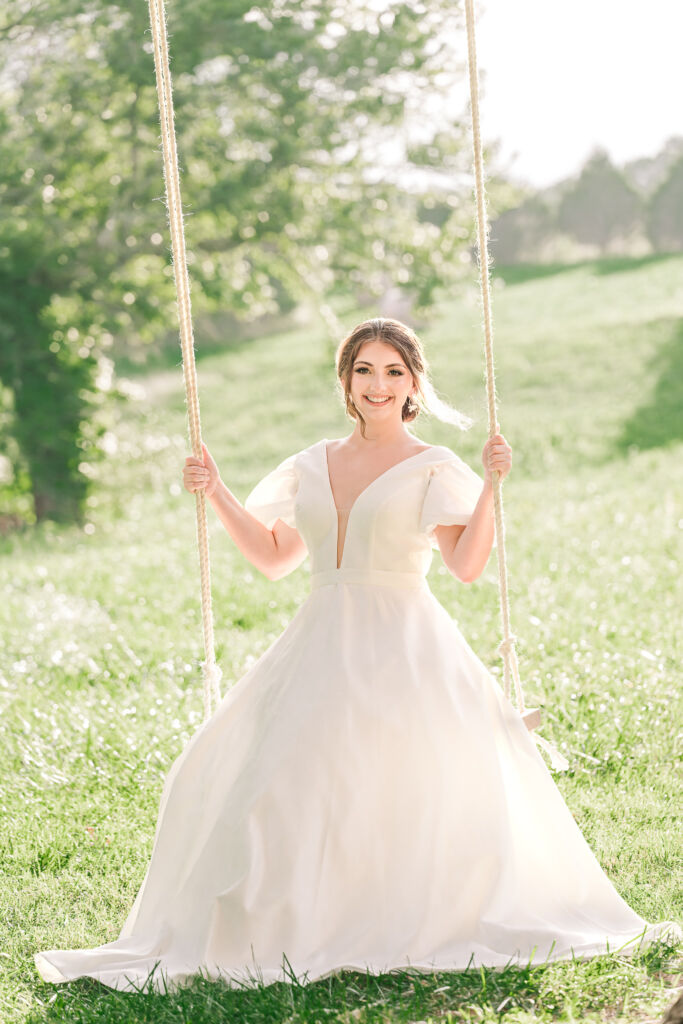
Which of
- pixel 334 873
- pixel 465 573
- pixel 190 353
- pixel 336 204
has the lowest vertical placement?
pixel 334 873

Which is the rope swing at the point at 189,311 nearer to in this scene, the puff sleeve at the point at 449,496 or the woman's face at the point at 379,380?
the puff sleeve at the point at 449,496

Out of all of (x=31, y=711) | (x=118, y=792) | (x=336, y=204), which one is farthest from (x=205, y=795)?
(x=336, y=204)

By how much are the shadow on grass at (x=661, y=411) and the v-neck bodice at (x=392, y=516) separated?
11.9 meters

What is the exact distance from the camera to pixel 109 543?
38.6 ft

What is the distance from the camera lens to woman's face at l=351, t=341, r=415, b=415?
3.34m

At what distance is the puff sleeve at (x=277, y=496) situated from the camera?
354 cm

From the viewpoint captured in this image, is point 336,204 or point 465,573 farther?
point 336,204

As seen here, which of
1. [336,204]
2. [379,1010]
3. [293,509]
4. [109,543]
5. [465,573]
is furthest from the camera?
[336,204]

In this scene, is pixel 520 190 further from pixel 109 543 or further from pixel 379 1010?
pixel 379 1010

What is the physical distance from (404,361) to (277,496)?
57 cm

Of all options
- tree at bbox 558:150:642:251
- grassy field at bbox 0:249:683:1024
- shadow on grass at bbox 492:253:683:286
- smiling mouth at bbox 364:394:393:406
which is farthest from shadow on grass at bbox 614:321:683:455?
smiling mouth at bbox 364:394:393:406

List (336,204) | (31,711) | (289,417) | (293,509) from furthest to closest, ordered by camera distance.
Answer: (289,417)
(336,204)
(31,711)
(293,509)

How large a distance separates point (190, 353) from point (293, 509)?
0.54 metres

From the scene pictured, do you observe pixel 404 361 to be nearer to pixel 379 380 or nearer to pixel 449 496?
pixel 379 380
